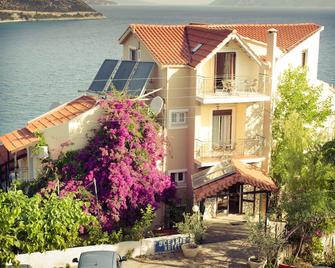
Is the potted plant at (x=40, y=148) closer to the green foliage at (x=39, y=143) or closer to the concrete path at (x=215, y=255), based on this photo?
the green foliage at (x=39, y=143)

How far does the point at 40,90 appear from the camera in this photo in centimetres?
7681

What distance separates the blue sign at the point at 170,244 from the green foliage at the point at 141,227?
90 centimetres

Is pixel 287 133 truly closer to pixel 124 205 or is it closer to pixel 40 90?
pixel 124 205

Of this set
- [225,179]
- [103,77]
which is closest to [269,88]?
[225,179]

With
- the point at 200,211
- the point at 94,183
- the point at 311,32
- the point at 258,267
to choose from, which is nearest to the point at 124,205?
the point at 94,183

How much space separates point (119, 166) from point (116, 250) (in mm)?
3869

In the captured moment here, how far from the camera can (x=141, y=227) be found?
25281mm

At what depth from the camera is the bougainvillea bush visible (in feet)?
84.5

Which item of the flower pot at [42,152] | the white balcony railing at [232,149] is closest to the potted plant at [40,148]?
the flower pot at [42,152]

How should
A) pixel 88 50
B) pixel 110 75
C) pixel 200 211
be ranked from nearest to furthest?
pixel 200 211 < pixel 110 75 < pixel 88 50

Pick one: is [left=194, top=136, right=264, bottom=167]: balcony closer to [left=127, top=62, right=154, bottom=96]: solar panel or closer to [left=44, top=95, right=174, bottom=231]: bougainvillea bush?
[left=44, top=95, right=174, bottom=231]: bougainvillea bush

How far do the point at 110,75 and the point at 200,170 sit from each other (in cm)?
728

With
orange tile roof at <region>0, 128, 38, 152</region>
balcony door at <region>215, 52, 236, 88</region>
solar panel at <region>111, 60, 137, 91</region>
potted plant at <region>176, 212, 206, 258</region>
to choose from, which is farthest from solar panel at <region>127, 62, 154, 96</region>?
potted plant at <region>176, 212, 206, 258</region>

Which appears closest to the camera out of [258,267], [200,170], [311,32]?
[258,267]
